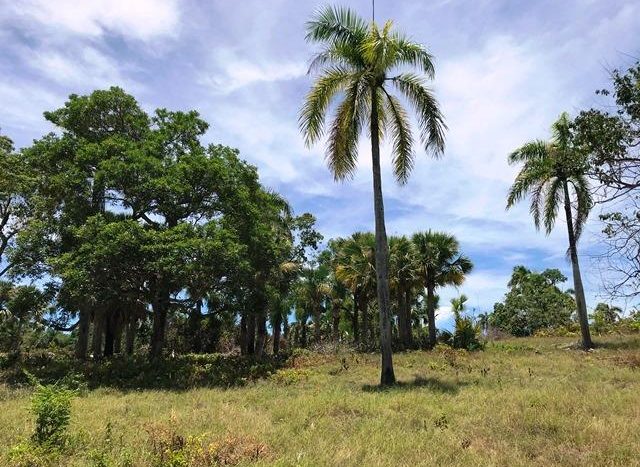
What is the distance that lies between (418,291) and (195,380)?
64.8 ft

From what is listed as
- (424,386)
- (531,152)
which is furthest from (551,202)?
(424,386)

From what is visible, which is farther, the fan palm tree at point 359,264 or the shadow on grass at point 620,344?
the fan palm tree at point 359,264

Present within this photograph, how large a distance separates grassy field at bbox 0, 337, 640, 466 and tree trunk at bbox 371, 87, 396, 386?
884mm

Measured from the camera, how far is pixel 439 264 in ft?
105

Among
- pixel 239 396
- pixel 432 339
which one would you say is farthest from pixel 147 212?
pixel 432 339

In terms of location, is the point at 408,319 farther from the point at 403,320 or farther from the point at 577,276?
the point at 577,276

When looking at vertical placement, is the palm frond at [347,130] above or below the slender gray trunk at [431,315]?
above

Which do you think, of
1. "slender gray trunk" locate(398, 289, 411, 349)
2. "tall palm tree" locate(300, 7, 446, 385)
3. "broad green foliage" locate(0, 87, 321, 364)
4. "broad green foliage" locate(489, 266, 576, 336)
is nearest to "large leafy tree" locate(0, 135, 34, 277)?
"broad green foliage" locate(0, 87, 321, 364)

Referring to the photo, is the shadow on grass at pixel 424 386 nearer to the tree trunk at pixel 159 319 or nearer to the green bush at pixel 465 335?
the tree trunk at pixel 159 319

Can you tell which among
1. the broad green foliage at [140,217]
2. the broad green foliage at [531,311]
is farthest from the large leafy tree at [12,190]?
the broad green foliage at [531,311]

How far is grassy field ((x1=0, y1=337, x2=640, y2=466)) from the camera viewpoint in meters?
7.16

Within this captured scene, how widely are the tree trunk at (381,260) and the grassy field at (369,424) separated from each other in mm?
884

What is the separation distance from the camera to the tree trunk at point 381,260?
55.2ft

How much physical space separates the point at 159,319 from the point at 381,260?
10746mm
